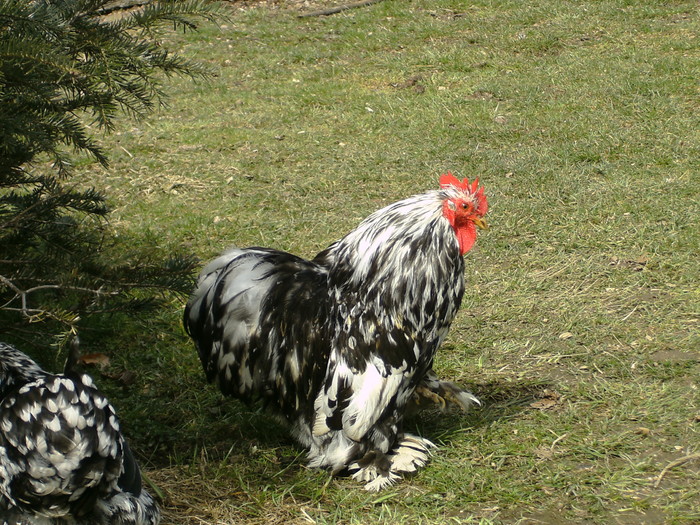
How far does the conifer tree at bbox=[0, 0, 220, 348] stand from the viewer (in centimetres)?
251

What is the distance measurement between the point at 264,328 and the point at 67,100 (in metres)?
1.37

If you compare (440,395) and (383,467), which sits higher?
(440,395)

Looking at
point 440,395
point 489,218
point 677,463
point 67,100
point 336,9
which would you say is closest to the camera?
point 67,100

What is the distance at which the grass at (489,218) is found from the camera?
3619 millimetres

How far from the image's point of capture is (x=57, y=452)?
2568mm

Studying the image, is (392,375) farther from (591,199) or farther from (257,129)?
(257,129)

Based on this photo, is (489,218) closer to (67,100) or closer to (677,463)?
(677,463)

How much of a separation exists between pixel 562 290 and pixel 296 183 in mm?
2759

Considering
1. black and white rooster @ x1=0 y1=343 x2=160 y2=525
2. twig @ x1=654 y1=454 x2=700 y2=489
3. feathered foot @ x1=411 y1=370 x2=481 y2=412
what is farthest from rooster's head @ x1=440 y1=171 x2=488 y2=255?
black and white rooster @ x1=0 y1=343 x2=160 y2=525

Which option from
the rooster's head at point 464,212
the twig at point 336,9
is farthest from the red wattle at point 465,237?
the twig at point 336,9

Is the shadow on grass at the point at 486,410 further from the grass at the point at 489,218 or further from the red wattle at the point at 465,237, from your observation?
the red wattle at the point at 465,237

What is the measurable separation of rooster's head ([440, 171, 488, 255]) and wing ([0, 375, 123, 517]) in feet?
5.82

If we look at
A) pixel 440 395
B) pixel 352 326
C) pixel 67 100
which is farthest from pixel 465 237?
pixel 67 100

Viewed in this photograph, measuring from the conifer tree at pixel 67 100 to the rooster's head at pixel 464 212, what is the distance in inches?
49.1
